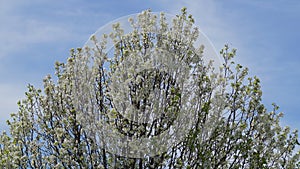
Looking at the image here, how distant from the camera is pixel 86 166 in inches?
371

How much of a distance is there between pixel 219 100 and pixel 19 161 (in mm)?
4544

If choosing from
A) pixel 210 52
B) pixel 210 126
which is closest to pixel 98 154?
pixel 210 126

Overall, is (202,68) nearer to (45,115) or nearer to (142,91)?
(142,91)

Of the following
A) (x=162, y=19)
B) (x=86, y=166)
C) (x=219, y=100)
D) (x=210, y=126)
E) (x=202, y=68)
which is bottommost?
(x=86, y=166)

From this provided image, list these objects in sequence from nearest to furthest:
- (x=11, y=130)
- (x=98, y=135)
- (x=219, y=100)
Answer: (x=98, y=135), (x=219, y=100), (x=11, y=130)

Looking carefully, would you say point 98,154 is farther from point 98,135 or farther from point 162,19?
point 162,19

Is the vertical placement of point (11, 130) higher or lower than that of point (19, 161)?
higher

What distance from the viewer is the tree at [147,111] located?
362 inches

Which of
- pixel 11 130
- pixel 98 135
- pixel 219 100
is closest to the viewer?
pixel 98 135

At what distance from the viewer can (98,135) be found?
30.2 ft

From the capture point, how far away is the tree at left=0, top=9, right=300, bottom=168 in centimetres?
920

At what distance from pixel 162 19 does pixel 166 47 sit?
2.78ft

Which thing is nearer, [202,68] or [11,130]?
[202,68]

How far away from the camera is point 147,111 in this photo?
29.8 feet
